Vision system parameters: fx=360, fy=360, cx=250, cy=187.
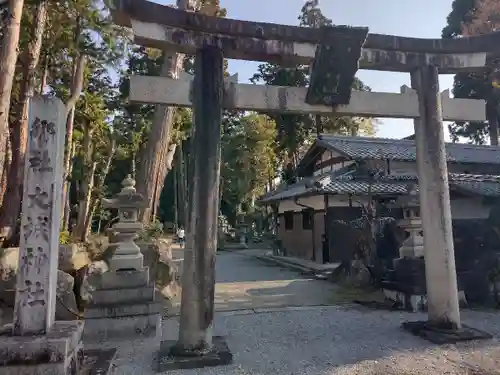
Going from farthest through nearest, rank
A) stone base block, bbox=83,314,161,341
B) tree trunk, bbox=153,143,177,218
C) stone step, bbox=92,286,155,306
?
tree trunk, bbox=153,143,177,218 < stone step, bbox=92,286,155,306 < stone base block, bbox=83,314,161,341

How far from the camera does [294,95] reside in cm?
509

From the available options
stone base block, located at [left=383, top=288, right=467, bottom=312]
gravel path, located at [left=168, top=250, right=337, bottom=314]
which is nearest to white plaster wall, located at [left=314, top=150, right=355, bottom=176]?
gravel path, located at [left=168, top=250, right=337, bottom=314]

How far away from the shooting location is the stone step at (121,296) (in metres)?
5.99

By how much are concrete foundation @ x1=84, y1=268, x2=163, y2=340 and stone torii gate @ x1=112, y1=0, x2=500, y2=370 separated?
1.81 m

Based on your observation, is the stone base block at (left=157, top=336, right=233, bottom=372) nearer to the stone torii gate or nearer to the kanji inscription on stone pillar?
the stone torii gate

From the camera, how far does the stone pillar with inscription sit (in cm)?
338

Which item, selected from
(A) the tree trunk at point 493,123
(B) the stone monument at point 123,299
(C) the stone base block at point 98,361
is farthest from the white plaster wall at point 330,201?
(A) the tree trunk at point 493,123

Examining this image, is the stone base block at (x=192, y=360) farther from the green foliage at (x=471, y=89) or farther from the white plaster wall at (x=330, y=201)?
the green foliage at (x=471, y=89)

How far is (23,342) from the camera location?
3.38 meters

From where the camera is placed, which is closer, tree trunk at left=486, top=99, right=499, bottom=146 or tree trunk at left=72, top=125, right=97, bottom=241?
tree trunk at left=72, top=125, right=97, bottom=241

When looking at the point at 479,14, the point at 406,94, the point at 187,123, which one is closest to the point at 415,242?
the point at 406,94

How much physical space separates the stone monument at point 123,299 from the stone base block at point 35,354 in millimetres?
2400

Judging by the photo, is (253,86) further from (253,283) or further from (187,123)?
(187,123)

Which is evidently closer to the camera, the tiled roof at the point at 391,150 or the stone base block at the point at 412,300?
the stone base block at the point at 412,300
